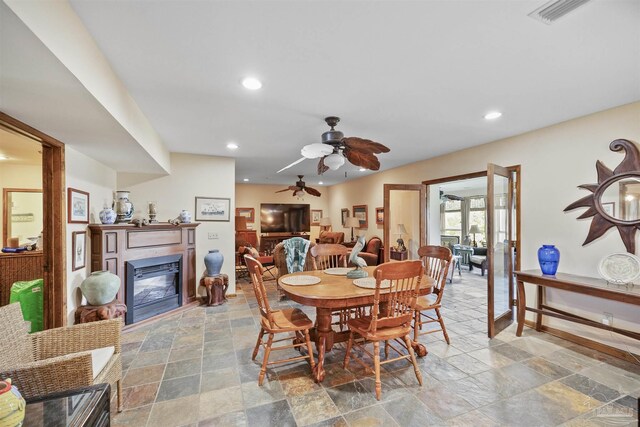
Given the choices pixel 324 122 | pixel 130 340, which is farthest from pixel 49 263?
pixel 324 122

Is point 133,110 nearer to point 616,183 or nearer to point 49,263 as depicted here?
point 49,263

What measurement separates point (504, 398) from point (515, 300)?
6.75 feet

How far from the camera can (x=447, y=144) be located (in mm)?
4168

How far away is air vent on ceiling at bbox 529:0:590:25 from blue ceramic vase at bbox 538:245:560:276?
2440 millimetres

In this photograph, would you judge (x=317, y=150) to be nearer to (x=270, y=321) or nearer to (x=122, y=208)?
(x=270, y=321)

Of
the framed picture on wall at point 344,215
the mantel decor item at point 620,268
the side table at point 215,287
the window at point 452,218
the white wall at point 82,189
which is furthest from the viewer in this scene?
the window at point 452,218

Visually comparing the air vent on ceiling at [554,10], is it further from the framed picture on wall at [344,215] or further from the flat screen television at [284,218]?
the flat screen television at [284,218]

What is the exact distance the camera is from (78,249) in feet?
9.93

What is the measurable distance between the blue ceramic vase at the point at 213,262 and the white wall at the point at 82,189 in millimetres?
1473

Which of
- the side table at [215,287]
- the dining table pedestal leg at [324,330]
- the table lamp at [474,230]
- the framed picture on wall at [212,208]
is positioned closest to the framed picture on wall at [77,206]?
the framed picture on wall at [212,208]

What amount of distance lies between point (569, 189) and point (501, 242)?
36.2 inches

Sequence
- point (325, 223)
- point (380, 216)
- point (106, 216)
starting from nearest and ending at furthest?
point (106, 216) → point (380, 216) → point (325, 223)

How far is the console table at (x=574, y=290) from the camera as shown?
7.86ft

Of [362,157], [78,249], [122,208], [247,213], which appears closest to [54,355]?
[78,249]
